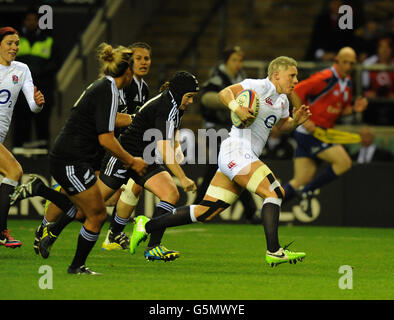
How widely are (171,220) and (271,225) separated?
0.97m

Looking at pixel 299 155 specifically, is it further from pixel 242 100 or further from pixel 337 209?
pixel 242 100

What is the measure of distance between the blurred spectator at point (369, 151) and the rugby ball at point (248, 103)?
262 inches

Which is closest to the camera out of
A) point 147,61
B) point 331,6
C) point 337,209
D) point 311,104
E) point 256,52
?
point 147,61

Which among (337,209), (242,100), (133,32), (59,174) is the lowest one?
(337,209)

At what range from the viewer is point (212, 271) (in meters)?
9.41

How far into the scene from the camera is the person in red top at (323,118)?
13898 millimetres

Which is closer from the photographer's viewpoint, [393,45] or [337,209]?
[337,209]

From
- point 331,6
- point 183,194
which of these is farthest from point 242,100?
point 331,6

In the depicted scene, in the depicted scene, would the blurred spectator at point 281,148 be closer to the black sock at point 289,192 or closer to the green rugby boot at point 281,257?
the black sock at point 289,192

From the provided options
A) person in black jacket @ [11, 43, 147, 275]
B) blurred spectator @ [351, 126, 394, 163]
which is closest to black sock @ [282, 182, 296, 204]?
blurred spectator @ [351, 126, 394, 163]

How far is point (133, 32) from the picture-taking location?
19609mm

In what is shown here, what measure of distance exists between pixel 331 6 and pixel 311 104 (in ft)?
14.0

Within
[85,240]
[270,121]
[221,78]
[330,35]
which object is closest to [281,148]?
[330,35]

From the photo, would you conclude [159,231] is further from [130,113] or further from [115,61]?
[115,61]
